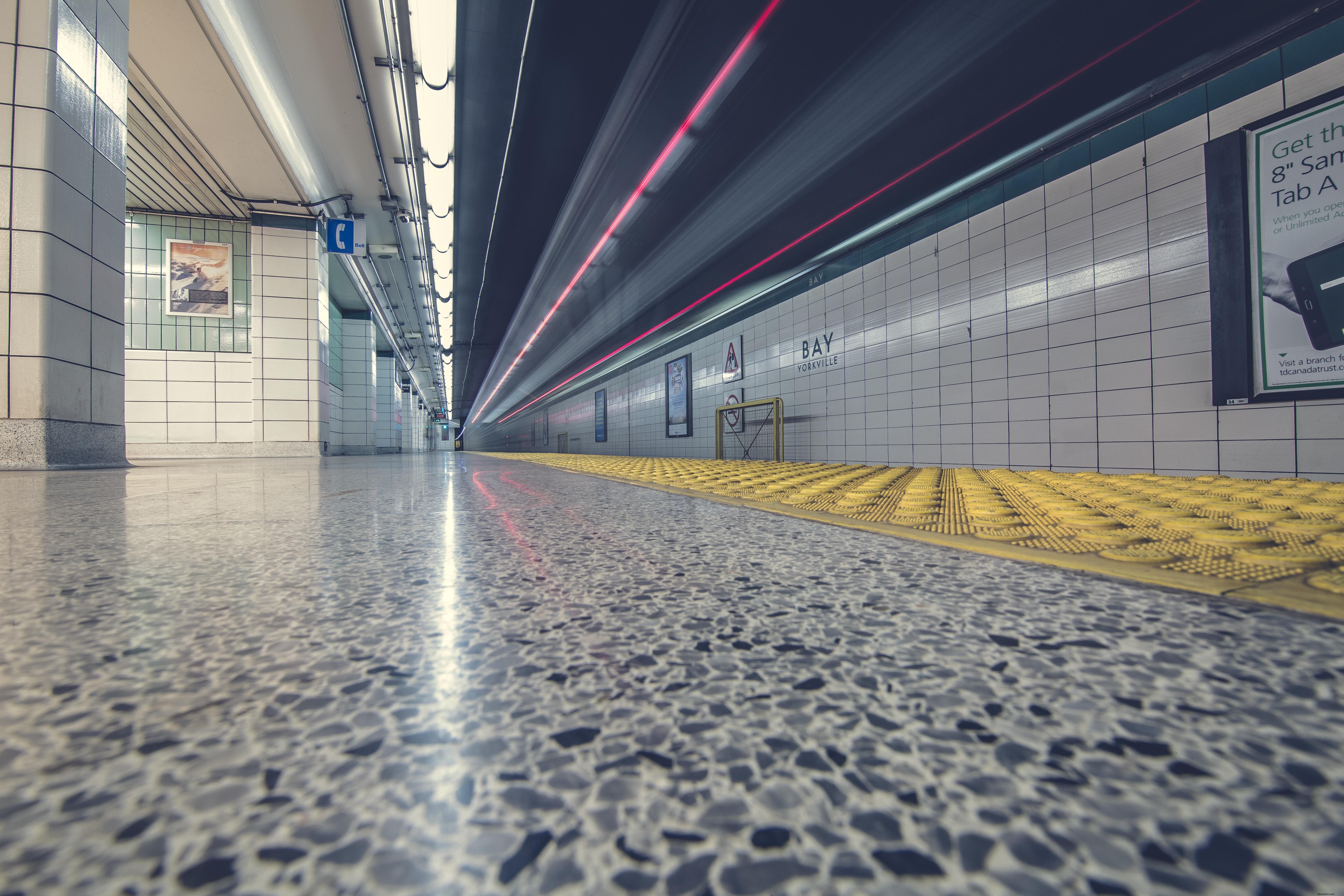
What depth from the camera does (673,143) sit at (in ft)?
18.8

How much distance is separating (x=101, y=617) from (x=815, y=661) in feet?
3.02

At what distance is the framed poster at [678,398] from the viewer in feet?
42.9

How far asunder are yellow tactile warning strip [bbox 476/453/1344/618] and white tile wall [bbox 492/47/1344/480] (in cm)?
73

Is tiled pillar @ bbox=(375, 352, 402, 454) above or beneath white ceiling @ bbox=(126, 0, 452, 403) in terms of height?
beneath

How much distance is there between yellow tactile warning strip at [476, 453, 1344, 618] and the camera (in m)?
0.92

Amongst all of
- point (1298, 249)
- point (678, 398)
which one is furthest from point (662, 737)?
point (678, 398)

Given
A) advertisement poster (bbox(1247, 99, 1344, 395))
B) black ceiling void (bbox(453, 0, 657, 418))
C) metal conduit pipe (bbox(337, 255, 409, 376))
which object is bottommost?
advertisement poster (bbox(1247, 99, 1344, 395))

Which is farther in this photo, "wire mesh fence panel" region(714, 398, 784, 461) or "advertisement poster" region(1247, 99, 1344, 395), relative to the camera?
"wire mesh fence panel" region(714, 398, 784, 461)

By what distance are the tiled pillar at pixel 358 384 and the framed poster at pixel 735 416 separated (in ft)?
35.9

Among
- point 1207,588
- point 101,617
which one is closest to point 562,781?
point 101,617

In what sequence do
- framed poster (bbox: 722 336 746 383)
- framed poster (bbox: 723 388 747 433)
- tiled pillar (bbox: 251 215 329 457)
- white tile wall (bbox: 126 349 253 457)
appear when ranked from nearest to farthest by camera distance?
white tile wall (bbox: 126 349 253 457) → tiled pillar (bbox: 251 215 329 457) → framed poster (bbox: 723 388 747 433) → framed poster (bbox: 722 336 746 383)

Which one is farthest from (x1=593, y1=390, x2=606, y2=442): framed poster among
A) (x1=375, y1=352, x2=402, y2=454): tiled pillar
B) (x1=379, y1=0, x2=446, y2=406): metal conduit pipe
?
(x1=379, y1=0, x2=446, y2=406): metal conduit pipe

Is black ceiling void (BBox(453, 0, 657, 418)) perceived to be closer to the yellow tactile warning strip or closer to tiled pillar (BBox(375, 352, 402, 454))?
the yellow tactile warning strip

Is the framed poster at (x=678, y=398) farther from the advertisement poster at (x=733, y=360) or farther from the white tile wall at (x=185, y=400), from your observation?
the white tile wall at (x=185, y=400)
